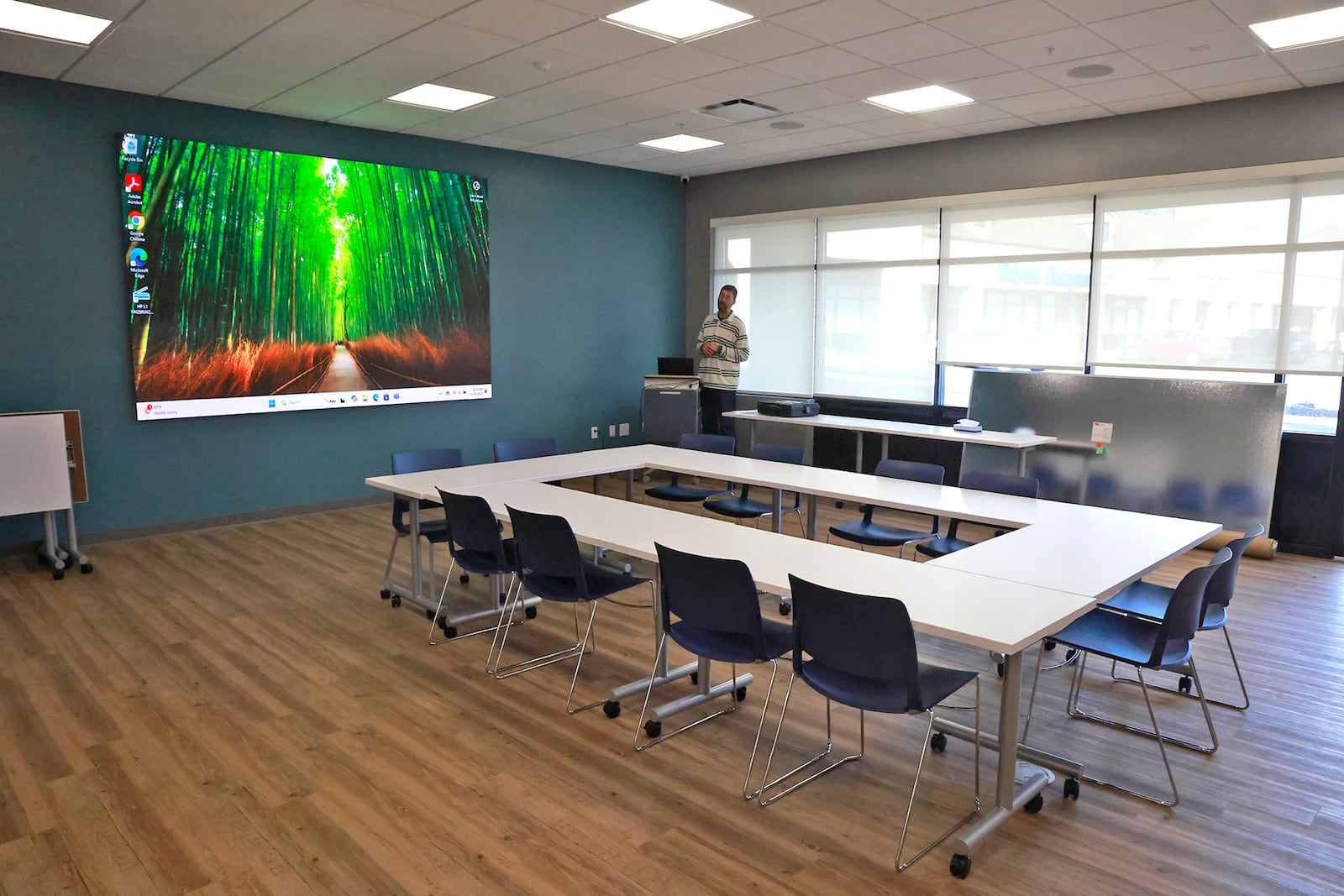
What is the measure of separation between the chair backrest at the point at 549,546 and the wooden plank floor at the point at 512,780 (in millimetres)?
590

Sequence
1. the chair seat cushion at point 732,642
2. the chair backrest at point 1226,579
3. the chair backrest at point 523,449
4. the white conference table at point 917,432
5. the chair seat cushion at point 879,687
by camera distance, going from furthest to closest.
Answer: the white conference table at point 917,432 → the chair backrest at point 523,449 → the chair backrest at point 1226,579 → the chair seat cushion at point 732,642 → the chair seat cushion at point 879,687

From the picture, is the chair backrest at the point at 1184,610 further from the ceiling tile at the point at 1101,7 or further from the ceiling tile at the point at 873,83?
the ceiling tile at the point at 873,83

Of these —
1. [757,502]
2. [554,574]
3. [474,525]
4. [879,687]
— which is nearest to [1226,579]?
[879,687]

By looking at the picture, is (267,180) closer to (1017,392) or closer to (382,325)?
(382,325)

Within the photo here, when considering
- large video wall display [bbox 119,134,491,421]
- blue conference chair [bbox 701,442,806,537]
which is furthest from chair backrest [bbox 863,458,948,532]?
large video wall display [bbox 119,134,491,421]

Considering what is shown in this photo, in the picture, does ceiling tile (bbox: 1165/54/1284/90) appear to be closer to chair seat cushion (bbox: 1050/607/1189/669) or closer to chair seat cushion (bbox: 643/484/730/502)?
chair seat cushion (bbox: 1050/607/1189/669)

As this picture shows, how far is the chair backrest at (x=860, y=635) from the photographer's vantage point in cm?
272

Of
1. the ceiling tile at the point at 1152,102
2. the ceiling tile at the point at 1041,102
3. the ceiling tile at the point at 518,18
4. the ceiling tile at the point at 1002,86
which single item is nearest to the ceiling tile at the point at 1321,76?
the ceiling tile at the point at 1152,102

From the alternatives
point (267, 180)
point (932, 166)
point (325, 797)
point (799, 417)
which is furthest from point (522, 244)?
point (325, 797)

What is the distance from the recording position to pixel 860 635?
110 inches

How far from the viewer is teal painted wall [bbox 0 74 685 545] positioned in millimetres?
6160

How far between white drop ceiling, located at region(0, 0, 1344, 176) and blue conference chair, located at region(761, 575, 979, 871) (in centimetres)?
328

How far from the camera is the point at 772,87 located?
6156 mm

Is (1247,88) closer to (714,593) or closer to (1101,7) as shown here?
(1101,7)
